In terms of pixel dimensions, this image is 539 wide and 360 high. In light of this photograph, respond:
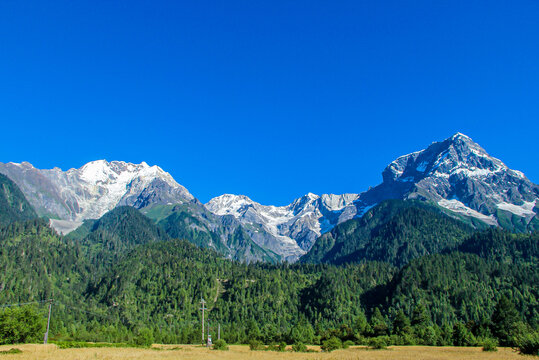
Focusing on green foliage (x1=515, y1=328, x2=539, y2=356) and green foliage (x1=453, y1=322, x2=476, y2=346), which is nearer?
green foliage (x1=515, y1=328, x2=539, y2=356)

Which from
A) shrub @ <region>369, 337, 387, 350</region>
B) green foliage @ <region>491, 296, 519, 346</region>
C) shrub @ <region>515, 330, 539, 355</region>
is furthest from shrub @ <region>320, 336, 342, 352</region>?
green foliage @ <region>491, 296, 519, 346</region>

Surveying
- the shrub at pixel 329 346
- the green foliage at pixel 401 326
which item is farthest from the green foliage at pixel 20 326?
the green foliage at pixel 401 326

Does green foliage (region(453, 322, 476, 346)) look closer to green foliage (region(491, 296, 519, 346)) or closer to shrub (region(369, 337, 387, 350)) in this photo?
green foliage (region(491, 296, 519, 346))

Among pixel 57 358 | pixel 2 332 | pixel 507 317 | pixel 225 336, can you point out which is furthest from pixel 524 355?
pixel 225 336

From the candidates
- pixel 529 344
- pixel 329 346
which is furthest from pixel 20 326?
pixel 529 344

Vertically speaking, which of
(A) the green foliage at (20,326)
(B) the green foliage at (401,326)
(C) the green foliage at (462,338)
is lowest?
(C) the green foliage at (462,338)

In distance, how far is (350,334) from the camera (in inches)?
6368

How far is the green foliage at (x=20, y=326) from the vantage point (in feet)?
347

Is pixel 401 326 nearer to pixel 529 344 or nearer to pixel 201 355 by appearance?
pixel 529 344

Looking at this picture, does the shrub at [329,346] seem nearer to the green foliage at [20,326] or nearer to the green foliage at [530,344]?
the green foliage at [530,344]

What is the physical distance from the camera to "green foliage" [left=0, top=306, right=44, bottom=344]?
105812mm

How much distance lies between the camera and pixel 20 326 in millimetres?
109188

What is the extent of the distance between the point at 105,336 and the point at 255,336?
63668mm

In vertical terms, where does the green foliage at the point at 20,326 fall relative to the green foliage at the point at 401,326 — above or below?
above
